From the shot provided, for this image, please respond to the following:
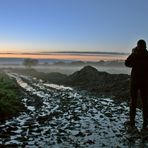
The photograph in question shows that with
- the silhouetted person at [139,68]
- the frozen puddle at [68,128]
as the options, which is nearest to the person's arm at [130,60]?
the silhouetted person at [139,68]

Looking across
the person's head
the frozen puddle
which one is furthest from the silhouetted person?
the frozen puddle

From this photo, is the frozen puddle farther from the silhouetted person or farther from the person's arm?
the person's arm

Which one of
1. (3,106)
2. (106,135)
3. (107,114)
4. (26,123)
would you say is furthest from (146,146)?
(3,106)

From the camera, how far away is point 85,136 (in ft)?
46.7

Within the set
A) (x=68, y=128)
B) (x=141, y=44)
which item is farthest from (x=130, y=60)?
(x=68, y=128)

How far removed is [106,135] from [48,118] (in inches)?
200

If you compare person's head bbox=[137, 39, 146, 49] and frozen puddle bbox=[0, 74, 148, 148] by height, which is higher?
person's head bbox=[137, 39, 146, 49]

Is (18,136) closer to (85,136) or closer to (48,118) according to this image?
(85,136)

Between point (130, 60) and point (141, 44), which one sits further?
point (130, 60)

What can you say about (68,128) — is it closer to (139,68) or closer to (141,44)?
(139,68)

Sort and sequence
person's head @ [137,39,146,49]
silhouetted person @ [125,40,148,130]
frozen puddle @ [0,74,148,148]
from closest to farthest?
frozen puddle @ [0,74,148,148], person's head @ [137,39,146,49], silhouetted person @ [125,40,148,130]

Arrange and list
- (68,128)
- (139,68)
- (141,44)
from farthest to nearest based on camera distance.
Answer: (139,68)
(141,44)
(68,128)

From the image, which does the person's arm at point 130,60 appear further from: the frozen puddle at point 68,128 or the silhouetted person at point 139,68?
the frozen puddle at point 68,128

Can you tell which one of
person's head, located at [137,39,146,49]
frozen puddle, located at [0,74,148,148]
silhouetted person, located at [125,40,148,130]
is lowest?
frozen puddle, located at [0,74,148,148]
